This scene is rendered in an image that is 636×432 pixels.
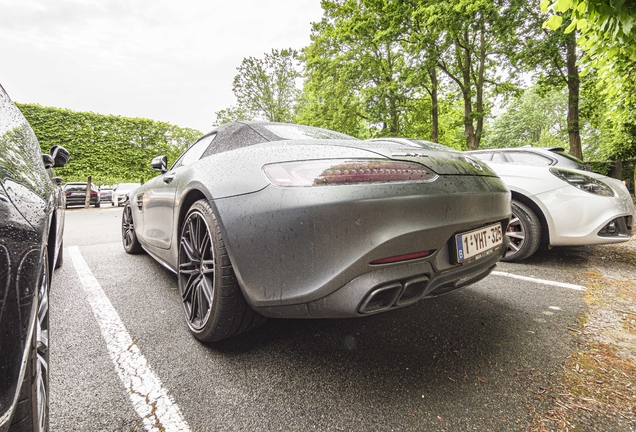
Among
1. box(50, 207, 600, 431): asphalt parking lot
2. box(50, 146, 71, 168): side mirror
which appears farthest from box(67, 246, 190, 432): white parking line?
box(50, 146, 71, 168): side mirror

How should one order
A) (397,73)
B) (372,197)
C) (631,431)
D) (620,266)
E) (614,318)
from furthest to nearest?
(397,73) → (620,266) → (614,318) → (372,197) → (631,431)

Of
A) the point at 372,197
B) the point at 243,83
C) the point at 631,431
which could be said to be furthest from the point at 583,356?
the point at 243,83

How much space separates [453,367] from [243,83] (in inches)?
977

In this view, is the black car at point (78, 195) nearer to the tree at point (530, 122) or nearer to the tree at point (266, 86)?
the tree at point (266, 86)

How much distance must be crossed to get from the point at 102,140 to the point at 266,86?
11.7 meters

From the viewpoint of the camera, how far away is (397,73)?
12.1m

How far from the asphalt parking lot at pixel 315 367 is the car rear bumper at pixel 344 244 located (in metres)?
0.36

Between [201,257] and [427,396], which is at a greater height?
[201,257]

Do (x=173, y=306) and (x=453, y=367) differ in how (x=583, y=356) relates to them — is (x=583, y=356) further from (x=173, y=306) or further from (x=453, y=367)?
(x=173, y=306)

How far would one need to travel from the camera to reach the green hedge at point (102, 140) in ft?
49.1

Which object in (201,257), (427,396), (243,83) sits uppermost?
(243,83)

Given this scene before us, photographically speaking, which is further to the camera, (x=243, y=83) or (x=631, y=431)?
(x=243, y=83)

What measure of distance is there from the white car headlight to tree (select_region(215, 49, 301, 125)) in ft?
68.8

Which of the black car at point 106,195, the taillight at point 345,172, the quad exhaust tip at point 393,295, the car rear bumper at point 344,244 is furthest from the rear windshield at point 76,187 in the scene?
the quad exhaust tip at point 393,295
